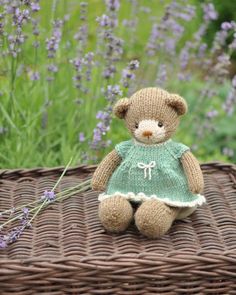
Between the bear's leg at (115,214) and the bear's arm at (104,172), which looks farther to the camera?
the bear's arm at (104,172)

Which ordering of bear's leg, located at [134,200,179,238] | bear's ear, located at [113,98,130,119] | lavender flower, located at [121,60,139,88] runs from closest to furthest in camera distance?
bear's leg, located at [134,200,179,238] < bear's ear, located at [113,98,130,119] < lavender flower, located at [121,60,139,88]

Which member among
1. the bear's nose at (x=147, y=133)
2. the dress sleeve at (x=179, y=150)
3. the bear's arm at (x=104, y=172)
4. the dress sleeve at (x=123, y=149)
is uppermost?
the bear's nose at (x=147, y=133)

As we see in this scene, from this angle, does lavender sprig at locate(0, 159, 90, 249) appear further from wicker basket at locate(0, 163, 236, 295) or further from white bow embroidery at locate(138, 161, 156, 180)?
white bow embroidery at locate(138, 161, 156, 180)

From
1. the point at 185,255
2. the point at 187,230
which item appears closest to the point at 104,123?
the point at 187,230

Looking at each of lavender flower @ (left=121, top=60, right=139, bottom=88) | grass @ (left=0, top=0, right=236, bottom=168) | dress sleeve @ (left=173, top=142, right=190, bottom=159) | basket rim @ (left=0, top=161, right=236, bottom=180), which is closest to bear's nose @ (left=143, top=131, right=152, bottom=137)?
dress sleeve @ (left=173, top=142, right=190, bottom=159)

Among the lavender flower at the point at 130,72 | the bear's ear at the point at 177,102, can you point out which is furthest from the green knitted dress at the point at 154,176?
the lavender flower at the point at 130,72

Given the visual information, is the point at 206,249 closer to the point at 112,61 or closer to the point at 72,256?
the point at 72,256

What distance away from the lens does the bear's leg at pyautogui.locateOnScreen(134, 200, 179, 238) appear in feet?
5.88

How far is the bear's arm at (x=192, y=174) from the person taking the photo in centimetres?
186

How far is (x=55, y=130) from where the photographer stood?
268cm

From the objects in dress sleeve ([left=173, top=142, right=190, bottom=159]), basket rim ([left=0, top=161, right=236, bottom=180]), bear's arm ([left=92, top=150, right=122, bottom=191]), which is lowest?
basket rim ([left=0, top=161, right=236, bottom=180])

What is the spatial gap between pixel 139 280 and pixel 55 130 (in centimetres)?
108

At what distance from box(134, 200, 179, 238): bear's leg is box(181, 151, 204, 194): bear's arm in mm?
90

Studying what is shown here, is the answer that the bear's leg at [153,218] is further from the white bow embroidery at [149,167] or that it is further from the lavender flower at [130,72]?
the lavender flower at [130,72]
